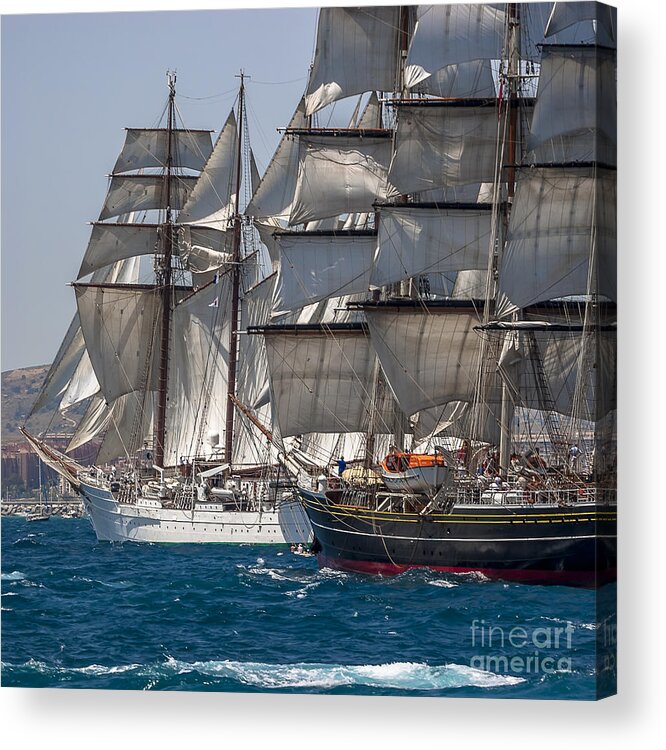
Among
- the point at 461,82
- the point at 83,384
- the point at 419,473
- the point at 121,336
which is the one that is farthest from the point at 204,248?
the point at 419,473

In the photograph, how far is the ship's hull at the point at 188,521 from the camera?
31141mm

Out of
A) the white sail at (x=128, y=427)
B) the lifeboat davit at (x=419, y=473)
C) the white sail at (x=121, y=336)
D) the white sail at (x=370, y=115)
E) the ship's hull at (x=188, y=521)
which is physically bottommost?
the ship's hull at (x=188, y=521)

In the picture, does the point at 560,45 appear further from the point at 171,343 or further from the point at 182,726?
the point at 171,343

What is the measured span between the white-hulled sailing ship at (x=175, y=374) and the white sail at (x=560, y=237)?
32.5 feet

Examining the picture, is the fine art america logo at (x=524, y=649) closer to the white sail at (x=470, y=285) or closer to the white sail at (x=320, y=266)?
the white sail at (x=470, y=285)

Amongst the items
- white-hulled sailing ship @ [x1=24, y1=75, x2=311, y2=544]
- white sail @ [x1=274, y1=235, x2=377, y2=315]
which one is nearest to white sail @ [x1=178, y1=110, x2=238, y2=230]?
white-hulled sailing ship @ [x1=24, y1=75, x2=311, y2=544]

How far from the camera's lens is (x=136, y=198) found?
106 feet

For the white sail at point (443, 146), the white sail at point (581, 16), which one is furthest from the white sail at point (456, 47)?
the white sail at point (581, 16)

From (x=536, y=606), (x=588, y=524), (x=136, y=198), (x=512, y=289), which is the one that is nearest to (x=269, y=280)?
(x=136, y=198)

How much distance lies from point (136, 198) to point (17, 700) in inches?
685

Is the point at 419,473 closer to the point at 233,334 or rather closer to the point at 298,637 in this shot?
the point at 298,637

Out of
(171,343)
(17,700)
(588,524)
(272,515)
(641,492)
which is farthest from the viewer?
(171,343)

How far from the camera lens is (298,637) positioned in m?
16.9

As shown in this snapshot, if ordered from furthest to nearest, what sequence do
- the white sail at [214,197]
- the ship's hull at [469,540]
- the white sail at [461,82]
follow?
1. the white sail at [214,197]
2. the white sail at [461,82]
3. the ship's hull at [469,540]
